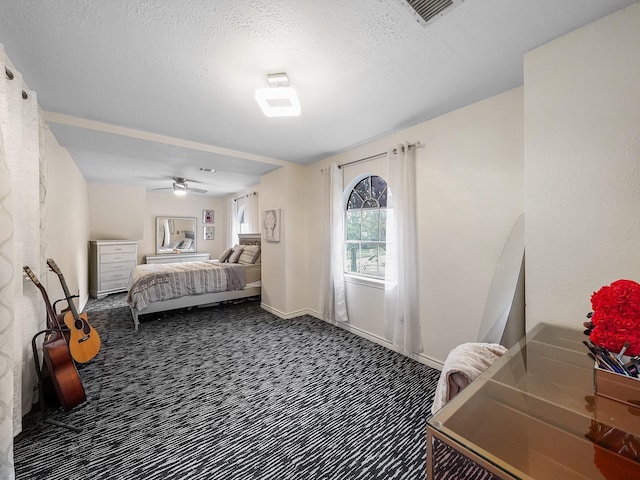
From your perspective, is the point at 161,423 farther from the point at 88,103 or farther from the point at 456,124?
the point at 456,124

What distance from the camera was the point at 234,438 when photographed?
1.56 metres

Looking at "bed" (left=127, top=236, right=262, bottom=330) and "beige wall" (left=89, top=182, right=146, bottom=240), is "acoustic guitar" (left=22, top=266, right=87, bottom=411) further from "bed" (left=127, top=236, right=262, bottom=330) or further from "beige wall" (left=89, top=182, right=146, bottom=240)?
"beige wall" (left=89, top=182, right=146, bottom=240)

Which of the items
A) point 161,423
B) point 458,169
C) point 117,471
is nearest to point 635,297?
point 458,169

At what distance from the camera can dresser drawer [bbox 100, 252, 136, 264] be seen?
16.5 ft

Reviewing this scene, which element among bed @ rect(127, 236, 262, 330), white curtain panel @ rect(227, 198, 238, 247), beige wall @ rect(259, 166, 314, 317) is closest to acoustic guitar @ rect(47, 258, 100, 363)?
bed @ rect(127, 236, 262, 330)

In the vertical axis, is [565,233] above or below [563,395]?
above

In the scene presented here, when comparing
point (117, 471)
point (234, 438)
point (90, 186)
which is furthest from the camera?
point (90, 186)

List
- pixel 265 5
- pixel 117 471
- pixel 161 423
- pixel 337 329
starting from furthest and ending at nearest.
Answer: pixel 337 329 → pixel 161 423 → pixel 117 471 → pixel 265 5

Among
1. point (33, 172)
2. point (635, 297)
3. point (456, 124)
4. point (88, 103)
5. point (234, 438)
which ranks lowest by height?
point (234, 438)

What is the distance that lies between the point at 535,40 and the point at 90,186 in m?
6.99

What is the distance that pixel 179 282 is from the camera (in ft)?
12.7

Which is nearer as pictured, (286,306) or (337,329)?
(337,329)

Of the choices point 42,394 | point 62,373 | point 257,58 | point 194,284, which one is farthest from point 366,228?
point 42,394

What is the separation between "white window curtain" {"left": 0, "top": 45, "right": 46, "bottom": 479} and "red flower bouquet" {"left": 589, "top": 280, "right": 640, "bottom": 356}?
98.7 inches
